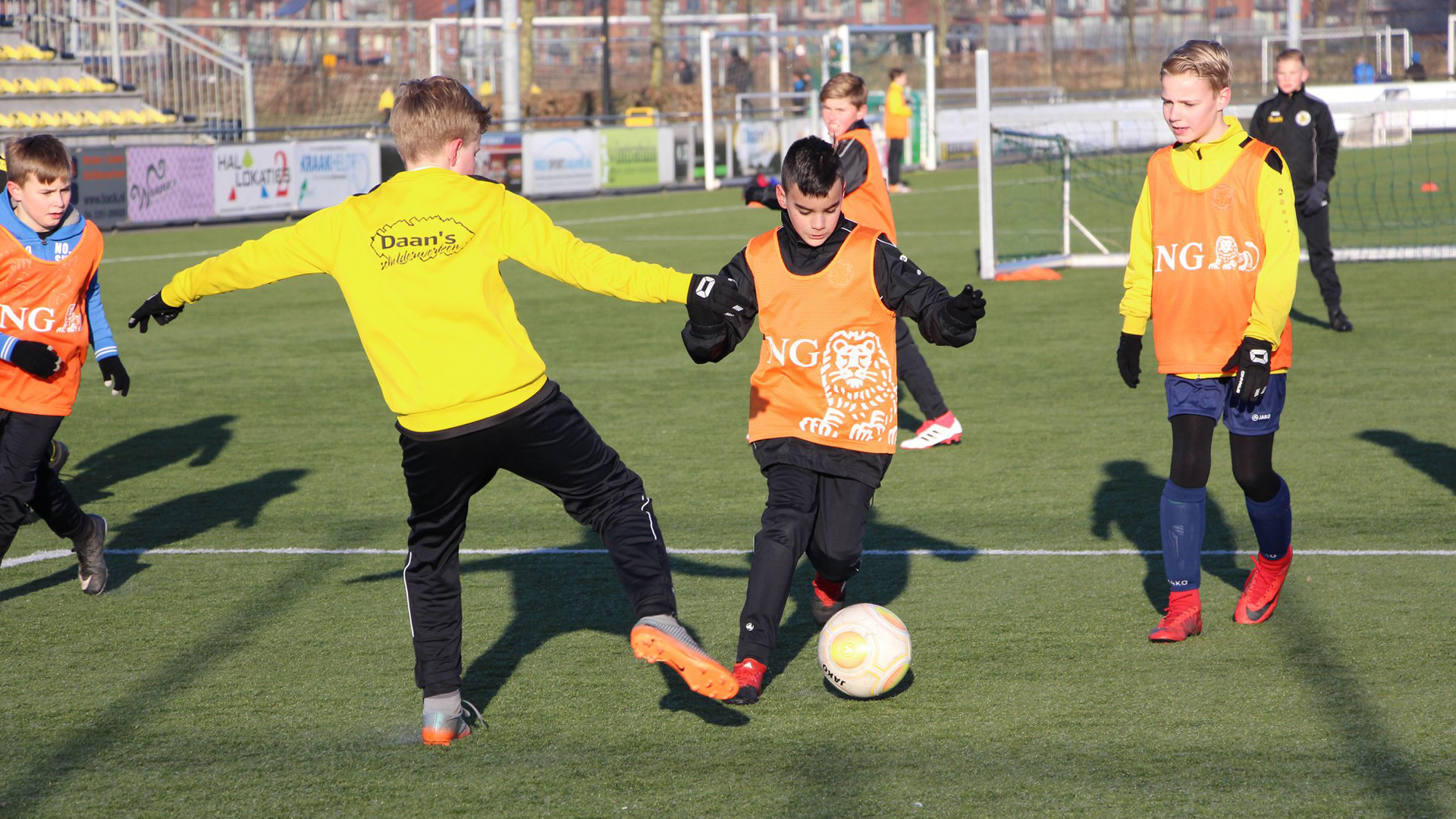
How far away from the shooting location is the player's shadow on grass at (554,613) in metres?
4.33

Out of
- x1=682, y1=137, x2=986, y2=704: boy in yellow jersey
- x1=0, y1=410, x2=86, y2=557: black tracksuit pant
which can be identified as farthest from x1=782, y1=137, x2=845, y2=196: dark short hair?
x1=0, y1=410, x2=86, y2=557: black tracksuit pant

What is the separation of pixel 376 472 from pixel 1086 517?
11.9ft

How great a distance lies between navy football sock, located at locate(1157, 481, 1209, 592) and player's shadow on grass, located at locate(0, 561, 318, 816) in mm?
2749

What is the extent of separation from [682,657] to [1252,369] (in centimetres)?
192

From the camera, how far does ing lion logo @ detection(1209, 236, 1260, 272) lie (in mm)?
4488

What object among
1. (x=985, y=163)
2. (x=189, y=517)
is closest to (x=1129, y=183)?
(x=985, y=163)

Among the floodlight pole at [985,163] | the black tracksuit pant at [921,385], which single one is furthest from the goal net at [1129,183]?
the black tracksuit pant at [921,385]

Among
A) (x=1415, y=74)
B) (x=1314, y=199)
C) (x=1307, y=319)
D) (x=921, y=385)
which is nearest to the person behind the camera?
(x=921, y=385)

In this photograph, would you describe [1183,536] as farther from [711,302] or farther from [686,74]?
[686,74]

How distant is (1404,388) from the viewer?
896 cm

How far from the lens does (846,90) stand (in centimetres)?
738

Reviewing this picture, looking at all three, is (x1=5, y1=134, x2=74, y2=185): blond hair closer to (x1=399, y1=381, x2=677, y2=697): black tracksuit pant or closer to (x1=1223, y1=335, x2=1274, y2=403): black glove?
(x1=399, y1=381, x2=677, y2=697): black tracksuit pant

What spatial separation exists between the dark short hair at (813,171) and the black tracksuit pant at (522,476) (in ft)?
2.90

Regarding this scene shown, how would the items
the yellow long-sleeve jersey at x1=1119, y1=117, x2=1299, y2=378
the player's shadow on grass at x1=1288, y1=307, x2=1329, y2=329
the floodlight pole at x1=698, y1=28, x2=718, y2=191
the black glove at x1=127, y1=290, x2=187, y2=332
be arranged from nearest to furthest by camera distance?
the black glove at x1=127, y1=290, x2=187, y2=332 → the yellow long-sleeve jersey at x1=1119, y1=117, x2=1299, y2=378 → the player's shadow on grass at x1=1288, y1=307, x2=1329, y2=329 → the floodlight pole at x1=698, y1=28, x2=718, y2=191
